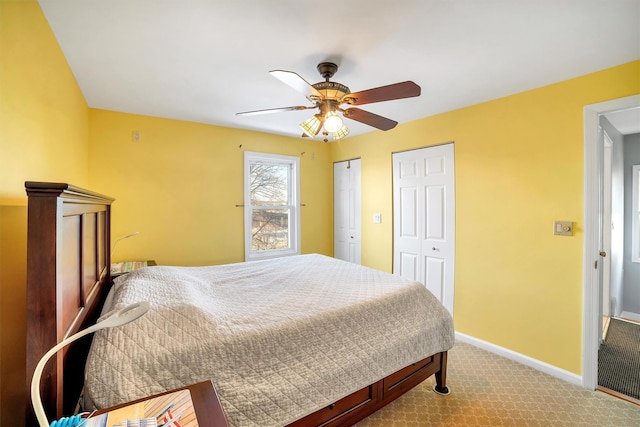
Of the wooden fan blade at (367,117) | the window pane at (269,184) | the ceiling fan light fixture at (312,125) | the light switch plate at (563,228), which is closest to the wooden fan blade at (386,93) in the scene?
the wooden fan blade at (367,117)

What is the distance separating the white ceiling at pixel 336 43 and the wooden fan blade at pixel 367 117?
309 millimetres

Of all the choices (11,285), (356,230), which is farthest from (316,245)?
(11,285)

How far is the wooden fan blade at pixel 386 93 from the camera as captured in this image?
1629mm

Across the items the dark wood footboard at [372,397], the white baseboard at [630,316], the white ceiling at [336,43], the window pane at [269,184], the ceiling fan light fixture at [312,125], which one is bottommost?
the white baseboard at [630,316]

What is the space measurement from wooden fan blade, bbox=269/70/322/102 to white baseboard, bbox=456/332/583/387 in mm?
2803

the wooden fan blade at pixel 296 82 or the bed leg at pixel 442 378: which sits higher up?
the wooden fan blade at pixel 296 82

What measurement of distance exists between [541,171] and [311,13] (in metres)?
2.27

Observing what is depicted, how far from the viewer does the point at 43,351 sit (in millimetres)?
823

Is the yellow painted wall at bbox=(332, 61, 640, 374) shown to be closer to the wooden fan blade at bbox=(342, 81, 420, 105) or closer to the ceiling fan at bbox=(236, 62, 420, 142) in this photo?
the ceiling fan at bbox=(236, 62, 420, 142)

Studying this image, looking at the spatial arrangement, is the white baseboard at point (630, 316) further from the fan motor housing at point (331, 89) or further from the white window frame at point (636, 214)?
the fan motor housing at point (331, 89)

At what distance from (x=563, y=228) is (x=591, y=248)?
0.73 ft

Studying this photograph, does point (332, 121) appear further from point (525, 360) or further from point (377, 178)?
point (525, 360)

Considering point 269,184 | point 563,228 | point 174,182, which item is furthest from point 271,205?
point 563,228

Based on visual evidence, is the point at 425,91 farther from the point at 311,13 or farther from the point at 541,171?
the point at 311,13
